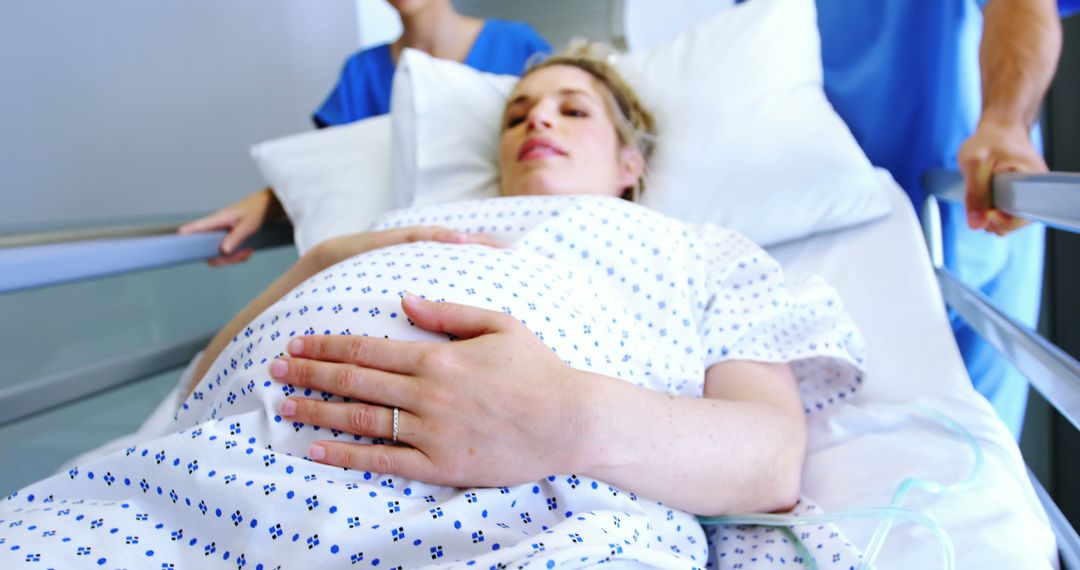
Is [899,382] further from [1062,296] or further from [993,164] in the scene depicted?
[1062,296]

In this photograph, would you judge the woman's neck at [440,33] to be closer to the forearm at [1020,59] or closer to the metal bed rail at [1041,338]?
the forearm at [1020,59]

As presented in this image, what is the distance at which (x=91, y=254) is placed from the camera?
0.92 metres

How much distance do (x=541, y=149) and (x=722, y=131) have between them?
12.7 inches

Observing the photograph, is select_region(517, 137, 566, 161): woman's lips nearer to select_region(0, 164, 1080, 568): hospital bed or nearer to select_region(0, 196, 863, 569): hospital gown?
select_region(0, 196, 863, 569): hospital gown

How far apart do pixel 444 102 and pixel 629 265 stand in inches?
27.0

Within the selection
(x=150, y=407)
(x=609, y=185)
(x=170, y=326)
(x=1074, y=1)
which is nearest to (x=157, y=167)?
(x=170, y=326)

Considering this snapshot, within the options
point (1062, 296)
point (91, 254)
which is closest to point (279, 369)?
point (91, 254)

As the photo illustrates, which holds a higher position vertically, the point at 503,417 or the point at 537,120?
the point at 537,120

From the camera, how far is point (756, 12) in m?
1.32

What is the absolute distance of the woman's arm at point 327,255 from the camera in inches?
34.7

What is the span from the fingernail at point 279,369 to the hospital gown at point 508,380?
12mm

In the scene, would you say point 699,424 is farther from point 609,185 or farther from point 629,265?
point 609,185

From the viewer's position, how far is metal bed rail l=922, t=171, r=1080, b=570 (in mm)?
633

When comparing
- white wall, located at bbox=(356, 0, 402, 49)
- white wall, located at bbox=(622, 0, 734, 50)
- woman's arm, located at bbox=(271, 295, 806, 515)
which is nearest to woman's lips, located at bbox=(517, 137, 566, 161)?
woman's arm, located at bbox=(271, 295, 806, 515)
